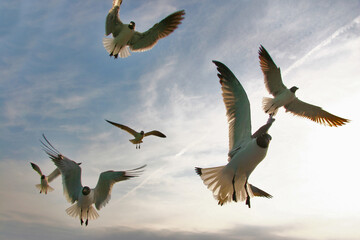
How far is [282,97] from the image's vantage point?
12.0 metres

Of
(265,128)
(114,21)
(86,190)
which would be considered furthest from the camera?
(114,21)

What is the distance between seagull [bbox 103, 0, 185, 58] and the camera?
1197 centimetres

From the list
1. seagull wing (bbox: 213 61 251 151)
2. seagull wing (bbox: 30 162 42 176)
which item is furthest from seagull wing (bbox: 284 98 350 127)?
seagull wing (bbox: 30 162 42 176)

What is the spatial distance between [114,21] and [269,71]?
18.7 ft

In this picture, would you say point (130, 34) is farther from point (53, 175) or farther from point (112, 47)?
point (53, 175)

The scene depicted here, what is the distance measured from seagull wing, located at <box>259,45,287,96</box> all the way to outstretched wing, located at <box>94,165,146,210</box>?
5845 millimetres

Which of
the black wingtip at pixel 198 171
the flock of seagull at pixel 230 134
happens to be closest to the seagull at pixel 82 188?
the flock of seagull at pixel 230 134

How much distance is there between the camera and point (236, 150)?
22.3ft

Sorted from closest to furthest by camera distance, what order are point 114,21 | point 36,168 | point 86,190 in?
point 86,190
point 114,21
point 36,168

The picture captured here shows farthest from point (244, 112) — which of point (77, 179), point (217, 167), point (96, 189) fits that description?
point (77, 179)

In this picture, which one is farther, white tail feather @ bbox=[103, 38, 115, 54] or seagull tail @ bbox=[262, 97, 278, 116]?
white tail feather @ bbox=[103, 38, 115, 54]

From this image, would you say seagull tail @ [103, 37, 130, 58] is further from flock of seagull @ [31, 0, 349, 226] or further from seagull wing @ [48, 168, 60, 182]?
seagull wing @ [48, 168, 60, 182]

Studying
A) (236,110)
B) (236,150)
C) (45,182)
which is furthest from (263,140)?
(45,182)

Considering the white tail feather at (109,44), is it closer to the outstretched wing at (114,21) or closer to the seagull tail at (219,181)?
the outstretched wing at (114,21)
